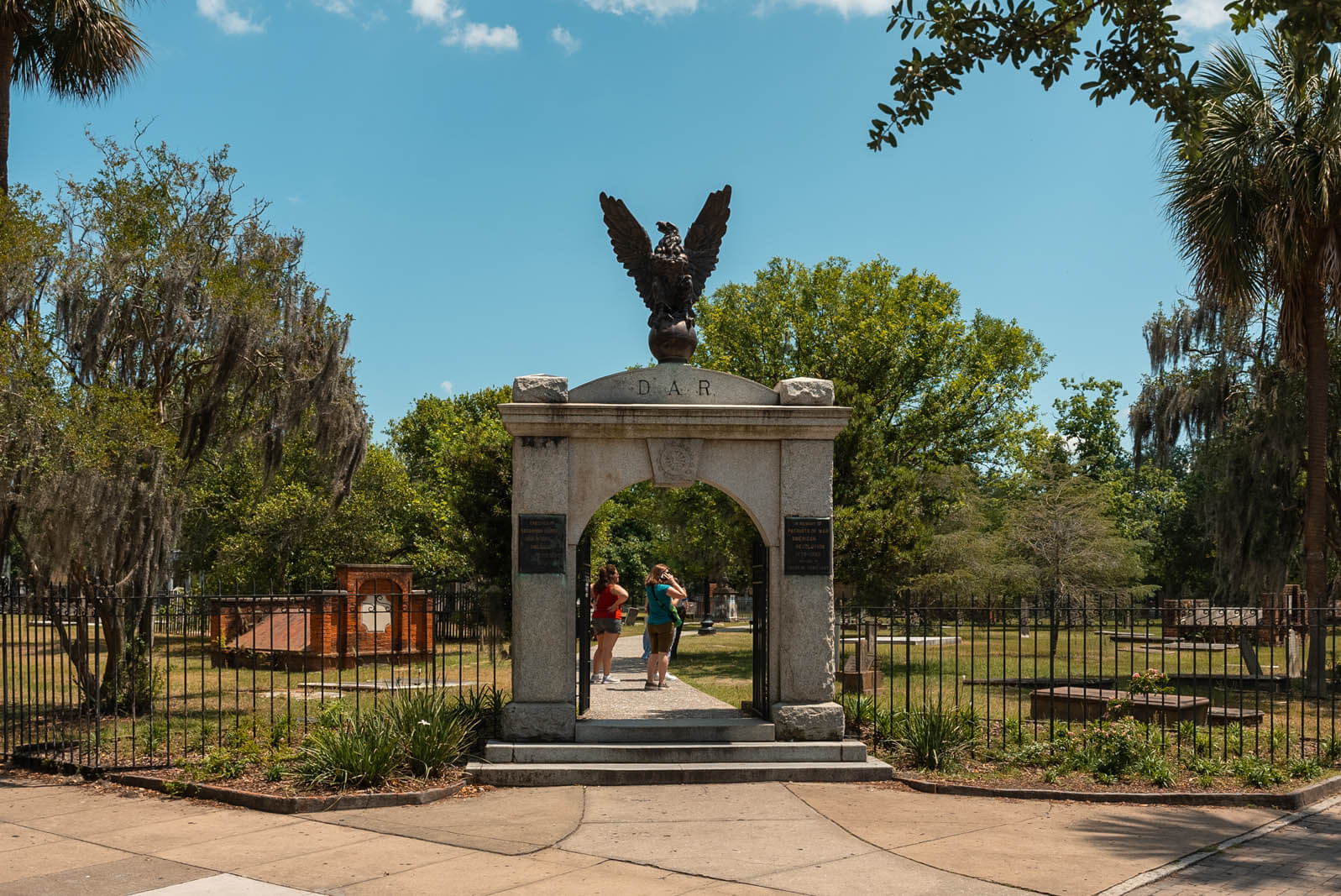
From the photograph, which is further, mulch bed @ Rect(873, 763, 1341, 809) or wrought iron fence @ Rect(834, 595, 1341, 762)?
wrought iron fence @ Rect(834, 595, 1341, 762)

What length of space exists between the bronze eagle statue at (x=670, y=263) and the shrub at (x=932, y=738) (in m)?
4.28

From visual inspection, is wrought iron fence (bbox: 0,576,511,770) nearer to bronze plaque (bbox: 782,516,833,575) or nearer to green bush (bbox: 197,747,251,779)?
green bush (bbox: 197,747,251,779)

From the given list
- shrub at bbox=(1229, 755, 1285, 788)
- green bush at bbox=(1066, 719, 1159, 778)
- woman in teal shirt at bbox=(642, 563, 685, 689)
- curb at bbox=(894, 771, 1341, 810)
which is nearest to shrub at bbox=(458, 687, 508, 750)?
woman in teal shirt at bbox=(642, 563, 685, 689)

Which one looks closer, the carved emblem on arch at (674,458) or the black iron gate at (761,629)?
the carved emblem on arch at (674,458)

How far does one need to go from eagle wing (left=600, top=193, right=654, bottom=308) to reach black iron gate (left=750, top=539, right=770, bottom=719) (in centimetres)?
296

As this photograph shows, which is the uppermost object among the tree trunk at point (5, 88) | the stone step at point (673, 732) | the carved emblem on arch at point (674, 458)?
the tree trunk at point (5, 88)

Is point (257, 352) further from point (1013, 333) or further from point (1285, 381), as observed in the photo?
point (1013, 333)

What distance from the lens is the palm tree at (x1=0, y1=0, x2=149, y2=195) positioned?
14680 mm

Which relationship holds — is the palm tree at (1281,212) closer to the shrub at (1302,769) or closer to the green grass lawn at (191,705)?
the shrub at (1302,769)

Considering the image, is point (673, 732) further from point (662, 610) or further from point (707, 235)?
point (707, 235)

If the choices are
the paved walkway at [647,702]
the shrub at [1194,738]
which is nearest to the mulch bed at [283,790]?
the paved walkway at [647,702]

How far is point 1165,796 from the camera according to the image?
9.12 metres

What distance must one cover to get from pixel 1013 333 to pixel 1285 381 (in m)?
12.0

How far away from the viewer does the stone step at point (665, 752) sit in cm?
998
